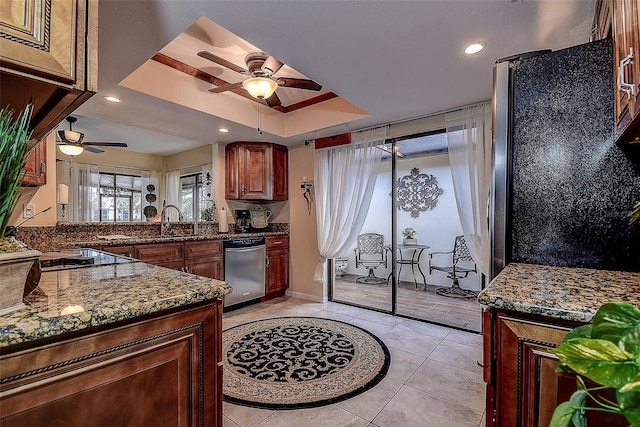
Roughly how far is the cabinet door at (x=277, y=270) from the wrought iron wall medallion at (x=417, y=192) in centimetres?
220

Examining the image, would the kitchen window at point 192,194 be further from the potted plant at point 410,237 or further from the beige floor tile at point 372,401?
the beige floor tile at point 372,401

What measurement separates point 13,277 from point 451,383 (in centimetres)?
243

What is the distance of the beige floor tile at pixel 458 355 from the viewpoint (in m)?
2.34

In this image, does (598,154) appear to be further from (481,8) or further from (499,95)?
(481,8)

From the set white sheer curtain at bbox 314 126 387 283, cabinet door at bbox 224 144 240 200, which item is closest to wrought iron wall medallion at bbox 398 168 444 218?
white sheer curtain at bbox 314 126 387 283

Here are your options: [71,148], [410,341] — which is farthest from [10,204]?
[71,148]

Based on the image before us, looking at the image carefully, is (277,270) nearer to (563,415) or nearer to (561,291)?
(561,291)

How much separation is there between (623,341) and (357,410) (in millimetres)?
1691

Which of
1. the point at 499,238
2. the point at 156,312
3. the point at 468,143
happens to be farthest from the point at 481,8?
the point at 156,312

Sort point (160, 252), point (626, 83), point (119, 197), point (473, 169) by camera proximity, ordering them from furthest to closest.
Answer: point (119, 197) → point (160, 252) → point (473, 169) → point (626, 83)

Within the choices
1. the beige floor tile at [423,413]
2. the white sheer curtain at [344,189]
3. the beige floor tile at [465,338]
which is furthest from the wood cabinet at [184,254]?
the beige floor tile at [465,338]

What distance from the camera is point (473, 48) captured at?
192 centimetres

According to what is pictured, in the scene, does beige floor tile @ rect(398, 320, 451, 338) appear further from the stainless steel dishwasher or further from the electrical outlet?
the electrical outlet

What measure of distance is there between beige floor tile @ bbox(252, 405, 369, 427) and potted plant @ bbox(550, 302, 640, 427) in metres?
1.50
